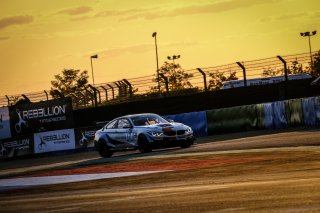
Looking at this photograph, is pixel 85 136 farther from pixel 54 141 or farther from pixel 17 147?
pixel 17 147

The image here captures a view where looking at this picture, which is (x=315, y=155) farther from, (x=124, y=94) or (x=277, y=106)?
(x=124, y=94)

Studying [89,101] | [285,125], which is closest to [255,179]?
[285,125]

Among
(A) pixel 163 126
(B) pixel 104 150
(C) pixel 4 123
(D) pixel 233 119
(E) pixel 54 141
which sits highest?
(C) pixel 4 123

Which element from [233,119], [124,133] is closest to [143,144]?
[124,133]

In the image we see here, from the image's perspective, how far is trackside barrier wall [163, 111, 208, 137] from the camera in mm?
36719

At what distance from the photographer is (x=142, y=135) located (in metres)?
26.2

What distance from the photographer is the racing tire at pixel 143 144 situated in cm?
2602

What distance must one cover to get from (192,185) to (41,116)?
1159 inches

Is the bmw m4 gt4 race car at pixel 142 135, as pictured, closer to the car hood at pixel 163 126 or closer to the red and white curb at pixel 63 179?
the car hood at pixel 163 126

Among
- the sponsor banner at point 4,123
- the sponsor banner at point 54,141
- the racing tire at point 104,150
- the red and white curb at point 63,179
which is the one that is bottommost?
the red and white curb at point 63,179

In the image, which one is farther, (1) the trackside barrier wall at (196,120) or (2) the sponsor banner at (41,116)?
(2) the sponsor banner at (41,116)

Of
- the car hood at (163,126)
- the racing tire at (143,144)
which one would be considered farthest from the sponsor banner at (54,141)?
the car hood at (163,126)

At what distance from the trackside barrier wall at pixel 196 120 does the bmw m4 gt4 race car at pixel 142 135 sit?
364 inches

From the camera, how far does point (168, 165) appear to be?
1859cm
